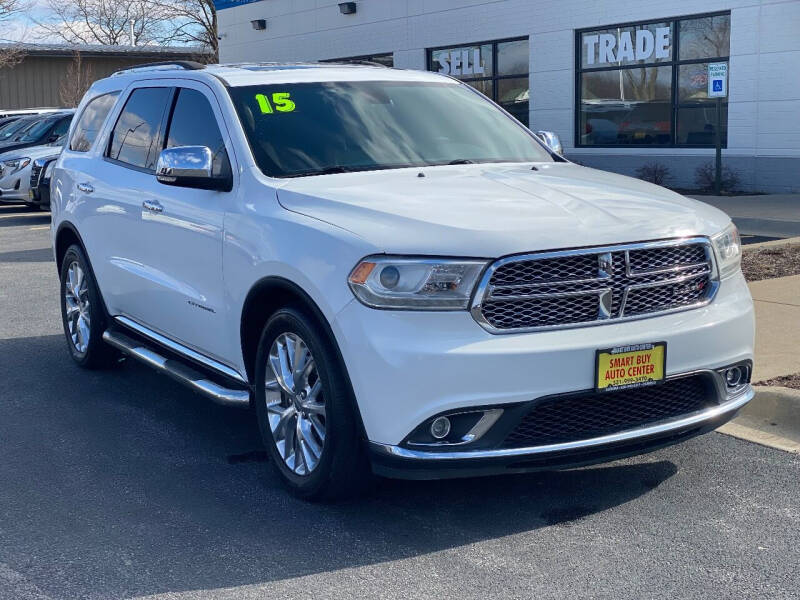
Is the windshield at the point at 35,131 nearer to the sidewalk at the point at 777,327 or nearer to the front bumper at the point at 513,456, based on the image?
the sidewalk at the point at 777,327

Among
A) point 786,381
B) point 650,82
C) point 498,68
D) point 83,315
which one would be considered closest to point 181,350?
point 83,315

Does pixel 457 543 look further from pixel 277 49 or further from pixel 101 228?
pixel 277 49

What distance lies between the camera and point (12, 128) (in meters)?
22.0

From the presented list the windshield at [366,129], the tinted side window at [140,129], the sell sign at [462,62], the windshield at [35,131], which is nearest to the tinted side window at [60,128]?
the windshield at [35,131]

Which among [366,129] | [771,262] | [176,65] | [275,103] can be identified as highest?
[176,65]

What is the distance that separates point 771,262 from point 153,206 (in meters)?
6.83

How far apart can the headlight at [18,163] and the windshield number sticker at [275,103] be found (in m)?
14.6

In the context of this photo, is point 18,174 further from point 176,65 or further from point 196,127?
point 196,127

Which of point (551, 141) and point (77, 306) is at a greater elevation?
point (551, 141)

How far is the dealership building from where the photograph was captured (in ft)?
60.5

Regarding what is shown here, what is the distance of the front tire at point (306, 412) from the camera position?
4445 millimetres

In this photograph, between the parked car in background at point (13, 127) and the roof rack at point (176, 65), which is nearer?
the roof rack at point (176, 65)

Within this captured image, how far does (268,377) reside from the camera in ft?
16.5

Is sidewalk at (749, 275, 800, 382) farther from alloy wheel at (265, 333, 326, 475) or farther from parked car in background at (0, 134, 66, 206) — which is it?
parked car in background at (0, 134, 66, 206)
